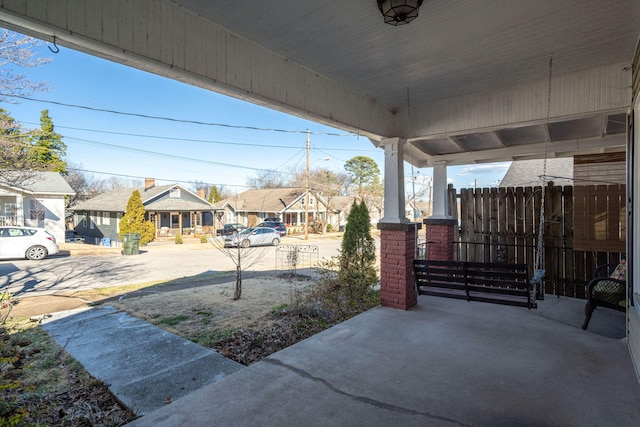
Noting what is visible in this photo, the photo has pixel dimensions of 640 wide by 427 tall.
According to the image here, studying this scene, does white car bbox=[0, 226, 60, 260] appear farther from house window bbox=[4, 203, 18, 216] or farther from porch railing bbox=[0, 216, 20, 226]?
house window bbox=[4, 203, 18, 216]

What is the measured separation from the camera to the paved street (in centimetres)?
876

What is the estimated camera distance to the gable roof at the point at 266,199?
1336 inches

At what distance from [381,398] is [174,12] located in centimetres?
353

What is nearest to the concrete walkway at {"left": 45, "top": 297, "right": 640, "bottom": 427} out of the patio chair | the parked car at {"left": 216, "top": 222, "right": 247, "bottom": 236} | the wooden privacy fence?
the patio chair

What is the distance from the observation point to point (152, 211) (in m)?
25.7

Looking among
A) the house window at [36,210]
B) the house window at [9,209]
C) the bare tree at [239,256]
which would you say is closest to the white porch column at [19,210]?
the house window at [9,209]

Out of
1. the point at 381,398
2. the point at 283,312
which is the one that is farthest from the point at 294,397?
the point at 283,312

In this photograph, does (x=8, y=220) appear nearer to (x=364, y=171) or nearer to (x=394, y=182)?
(x=394, y=182)

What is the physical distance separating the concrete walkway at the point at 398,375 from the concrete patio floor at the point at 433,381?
0.01 meters

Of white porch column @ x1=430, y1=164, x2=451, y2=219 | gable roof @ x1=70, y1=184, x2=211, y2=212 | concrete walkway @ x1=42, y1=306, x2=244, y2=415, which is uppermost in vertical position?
gable roof @ x1=70, y1=184, x2=211, y2=212

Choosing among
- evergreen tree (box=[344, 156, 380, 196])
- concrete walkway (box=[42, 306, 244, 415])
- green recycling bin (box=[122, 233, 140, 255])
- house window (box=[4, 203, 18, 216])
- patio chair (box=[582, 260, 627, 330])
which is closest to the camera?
concrete walkway (box=[42, 306, 244, 415])

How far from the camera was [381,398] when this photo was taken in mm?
2662

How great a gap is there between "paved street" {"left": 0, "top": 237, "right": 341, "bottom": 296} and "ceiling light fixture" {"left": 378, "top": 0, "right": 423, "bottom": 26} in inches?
368

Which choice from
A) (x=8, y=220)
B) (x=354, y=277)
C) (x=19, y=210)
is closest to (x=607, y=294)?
(x=354, y=277)
